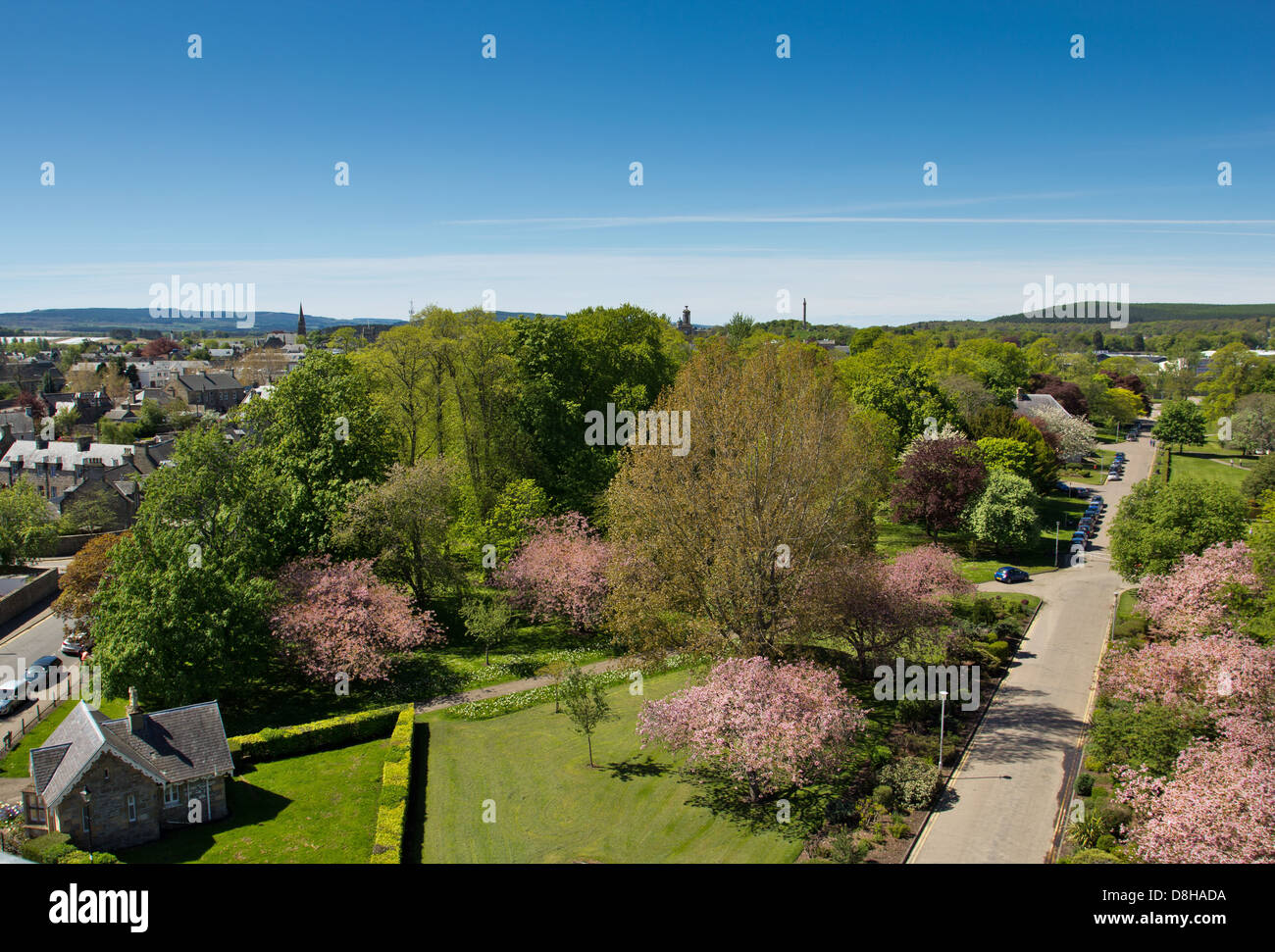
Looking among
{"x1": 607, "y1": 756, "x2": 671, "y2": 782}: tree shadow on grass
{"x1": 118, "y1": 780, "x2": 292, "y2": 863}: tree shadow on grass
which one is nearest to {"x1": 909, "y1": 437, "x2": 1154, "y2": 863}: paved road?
{"x1": 607, "y1": 756, "x2": 671, "y2": 782}: tree shadow on grass

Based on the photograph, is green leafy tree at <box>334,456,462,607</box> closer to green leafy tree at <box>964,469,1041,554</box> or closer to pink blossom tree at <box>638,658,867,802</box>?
pink blossom tree at <box>638,658,867,802</box>

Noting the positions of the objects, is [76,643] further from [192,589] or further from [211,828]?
[211,828]

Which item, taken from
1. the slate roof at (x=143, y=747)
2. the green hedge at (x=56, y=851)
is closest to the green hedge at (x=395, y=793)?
the slate roof at (x=143, y=747)

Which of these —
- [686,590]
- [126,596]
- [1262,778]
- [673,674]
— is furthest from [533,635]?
[1262,778]

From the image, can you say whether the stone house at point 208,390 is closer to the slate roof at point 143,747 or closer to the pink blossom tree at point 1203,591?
the slate roof at point 143,747

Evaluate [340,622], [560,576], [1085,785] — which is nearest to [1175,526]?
[1085,785]

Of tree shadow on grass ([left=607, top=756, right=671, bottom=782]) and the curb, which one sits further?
tree shadow on grass ([left=607, top=756, right=671, bottom=782])

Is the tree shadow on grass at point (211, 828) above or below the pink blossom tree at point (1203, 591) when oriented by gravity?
below
